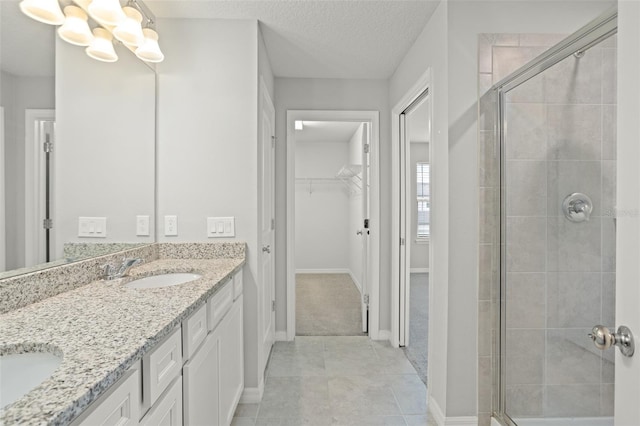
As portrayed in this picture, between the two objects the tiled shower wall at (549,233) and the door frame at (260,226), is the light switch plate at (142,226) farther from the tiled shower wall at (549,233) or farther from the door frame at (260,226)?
the tiled shower wall at (549,233)

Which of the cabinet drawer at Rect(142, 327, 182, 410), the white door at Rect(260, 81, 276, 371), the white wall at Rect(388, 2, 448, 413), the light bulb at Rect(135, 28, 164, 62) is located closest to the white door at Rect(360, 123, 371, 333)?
the white door at Rect(260, 81, 276, 371)

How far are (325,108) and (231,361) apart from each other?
2188 millimetres

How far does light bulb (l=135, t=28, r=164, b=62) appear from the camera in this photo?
174 centimetres

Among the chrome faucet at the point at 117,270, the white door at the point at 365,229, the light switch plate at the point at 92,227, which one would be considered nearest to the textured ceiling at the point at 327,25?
the white door at the point at 365,229

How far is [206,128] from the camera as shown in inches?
79.3

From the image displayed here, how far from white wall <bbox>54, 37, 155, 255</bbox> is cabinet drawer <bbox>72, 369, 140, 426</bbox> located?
0.80 meters

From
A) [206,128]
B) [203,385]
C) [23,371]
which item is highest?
[206,128]

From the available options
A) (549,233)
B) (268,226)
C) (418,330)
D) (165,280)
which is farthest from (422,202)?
(165,280)

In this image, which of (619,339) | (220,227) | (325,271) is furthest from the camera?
(325,271)

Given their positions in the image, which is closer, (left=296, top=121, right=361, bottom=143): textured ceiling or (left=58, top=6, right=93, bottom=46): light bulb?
(left=58, top=6, right=93, bottom=46): light bulb

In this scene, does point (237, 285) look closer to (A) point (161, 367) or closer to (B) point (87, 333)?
(A) point (161, 367)

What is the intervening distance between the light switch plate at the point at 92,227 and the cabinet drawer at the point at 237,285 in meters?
0.68

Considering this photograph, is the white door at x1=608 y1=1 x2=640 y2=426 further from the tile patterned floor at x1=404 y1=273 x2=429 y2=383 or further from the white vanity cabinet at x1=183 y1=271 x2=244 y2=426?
the tile patterned floor at x1=404 y1=273 x2=429 y2=383

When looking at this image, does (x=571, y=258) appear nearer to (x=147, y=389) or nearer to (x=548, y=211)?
(x=548, y=211)
